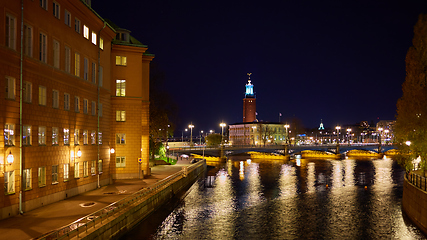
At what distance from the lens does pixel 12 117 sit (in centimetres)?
2180

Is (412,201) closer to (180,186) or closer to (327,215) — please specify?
(327,215)

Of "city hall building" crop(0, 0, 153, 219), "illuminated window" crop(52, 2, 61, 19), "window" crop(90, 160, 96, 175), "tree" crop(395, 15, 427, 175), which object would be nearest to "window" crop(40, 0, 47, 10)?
Result: "city hall building" crop(0, 0, 153, 219)

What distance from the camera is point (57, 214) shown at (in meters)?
22.7

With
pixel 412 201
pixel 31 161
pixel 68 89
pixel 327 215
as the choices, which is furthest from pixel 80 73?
pixel 412 201

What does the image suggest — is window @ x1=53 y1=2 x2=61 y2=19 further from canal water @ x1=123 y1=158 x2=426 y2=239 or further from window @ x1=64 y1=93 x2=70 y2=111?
canal water @ x1=123 y1=158 x2=426 y2=239

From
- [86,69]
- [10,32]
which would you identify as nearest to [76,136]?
[86,69]

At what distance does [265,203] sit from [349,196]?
37.7 feet

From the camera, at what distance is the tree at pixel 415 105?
30391 mm

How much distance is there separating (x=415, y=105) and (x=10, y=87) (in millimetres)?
29314

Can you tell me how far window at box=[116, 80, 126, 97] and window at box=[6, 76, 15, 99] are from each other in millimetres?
19208

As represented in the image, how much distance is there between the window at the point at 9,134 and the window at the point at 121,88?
19.7 m

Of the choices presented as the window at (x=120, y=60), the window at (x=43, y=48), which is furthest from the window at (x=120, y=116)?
the window at (x=43, y=48)

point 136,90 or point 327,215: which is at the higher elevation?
point 136,90

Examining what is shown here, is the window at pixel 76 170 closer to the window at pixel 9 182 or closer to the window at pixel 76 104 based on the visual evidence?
the window at pixel 76 104
